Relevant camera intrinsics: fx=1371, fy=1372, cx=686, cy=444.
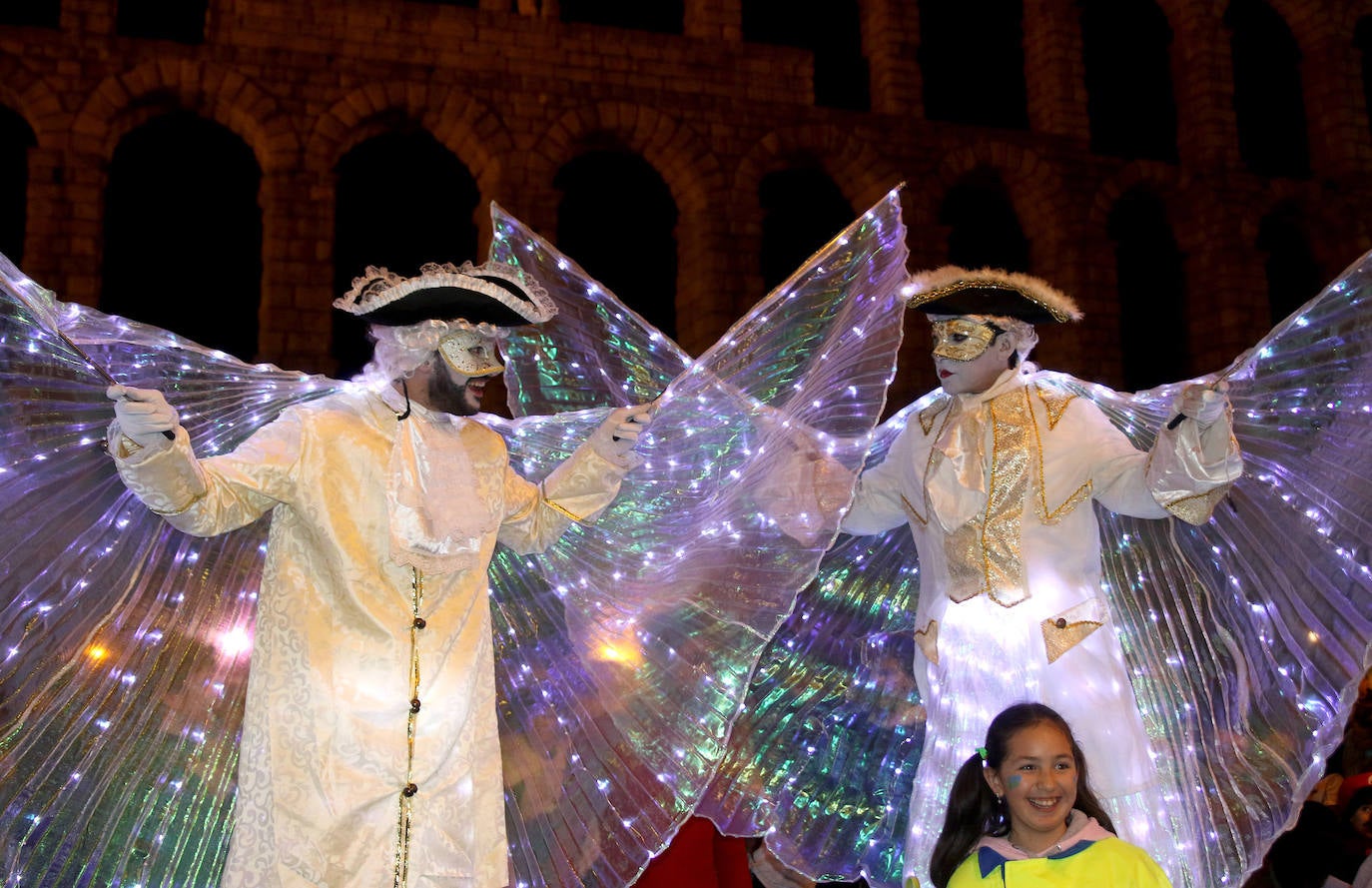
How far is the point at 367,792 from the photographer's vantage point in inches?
123

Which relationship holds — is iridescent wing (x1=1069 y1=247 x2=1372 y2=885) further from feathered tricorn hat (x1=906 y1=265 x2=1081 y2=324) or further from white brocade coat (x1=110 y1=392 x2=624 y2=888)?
white brocade coat (x1=110 y1=392 x2=624 y2=888)

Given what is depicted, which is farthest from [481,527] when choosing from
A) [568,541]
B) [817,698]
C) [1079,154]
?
[1079,154]

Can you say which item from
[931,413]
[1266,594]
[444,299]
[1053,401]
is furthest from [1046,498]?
[444,299]

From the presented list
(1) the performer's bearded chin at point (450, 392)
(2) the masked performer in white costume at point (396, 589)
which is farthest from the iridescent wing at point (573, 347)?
(1) the performer's bearded chin at point (450, 392)

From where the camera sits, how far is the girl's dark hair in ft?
10.5

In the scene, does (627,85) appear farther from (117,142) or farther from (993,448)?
(993,448)

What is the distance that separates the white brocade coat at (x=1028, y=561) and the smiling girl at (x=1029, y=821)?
255 mm

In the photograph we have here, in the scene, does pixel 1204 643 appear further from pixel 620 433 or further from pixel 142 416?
pixel 142 416

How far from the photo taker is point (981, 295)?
12.6 ft

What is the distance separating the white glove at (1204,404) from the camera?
3.37 meters

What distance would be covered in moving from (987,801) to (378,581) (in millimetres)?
1546

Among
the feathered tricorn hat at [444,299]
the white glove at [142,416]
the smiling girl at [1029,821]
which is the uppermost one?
the feathered tricorn hat at [444,299]

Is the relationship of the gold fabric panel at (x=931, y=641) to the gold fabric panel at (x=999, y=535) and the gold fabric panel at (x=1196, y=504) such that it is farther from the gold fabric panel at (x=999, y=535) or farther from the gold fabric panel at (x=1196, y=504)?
the gold fabric panel at (x=1196, y=504)

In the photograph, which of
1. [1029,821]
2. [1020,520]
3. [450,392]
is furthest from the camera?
[1020,520]
